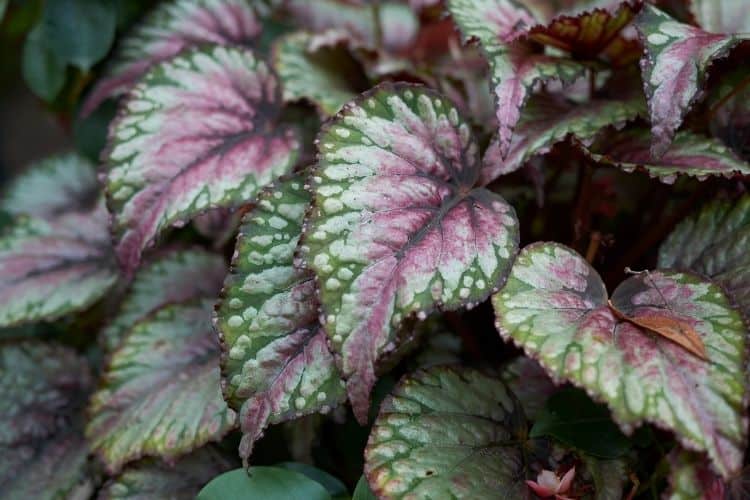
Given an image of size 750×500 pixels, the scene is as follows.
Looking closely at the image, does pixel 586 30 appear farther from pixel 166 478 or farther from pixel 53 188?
pixel 53 188

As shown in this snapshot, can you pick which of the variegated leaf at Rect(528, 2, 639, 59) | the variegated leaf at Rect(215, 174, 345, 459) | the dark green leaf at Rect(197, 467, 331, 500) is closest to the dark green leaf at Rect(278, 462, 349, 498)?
the dark green leaf at Rect(197, 467, 331, 500)

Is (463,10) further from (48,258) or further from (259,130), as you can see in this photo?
(48,258)

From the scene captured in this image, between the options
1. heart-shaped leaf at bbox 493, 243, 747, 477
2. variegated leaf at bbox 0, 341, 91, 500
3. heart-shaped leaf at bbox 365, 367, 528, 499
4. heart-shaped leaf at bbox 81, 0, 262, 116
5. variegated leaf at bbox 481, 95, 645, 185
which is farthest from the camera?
heart-shaped leaf at bbox 81, 0, 262, 116

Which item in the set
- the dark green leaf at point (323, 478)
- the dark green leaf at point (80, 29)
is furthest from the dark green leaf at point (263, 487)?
the dark green leaf at point (80, 29)

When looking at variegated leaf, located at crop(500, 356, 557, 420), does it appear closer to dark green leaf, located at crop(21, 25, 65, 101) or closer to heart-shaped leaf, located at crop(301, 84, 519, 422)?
heart-shaped leaf, located at crop(301, 84, 519, 422)

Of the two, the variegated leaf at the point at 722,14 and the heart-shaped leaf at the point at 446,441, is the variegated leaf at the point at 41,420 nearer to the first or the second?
the heart-shaped leaf at the point at 446,441

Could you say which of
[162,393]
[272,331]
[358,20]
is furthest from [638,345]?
[358,20]

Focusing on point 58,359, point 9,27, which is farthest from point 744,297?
point 9,27
